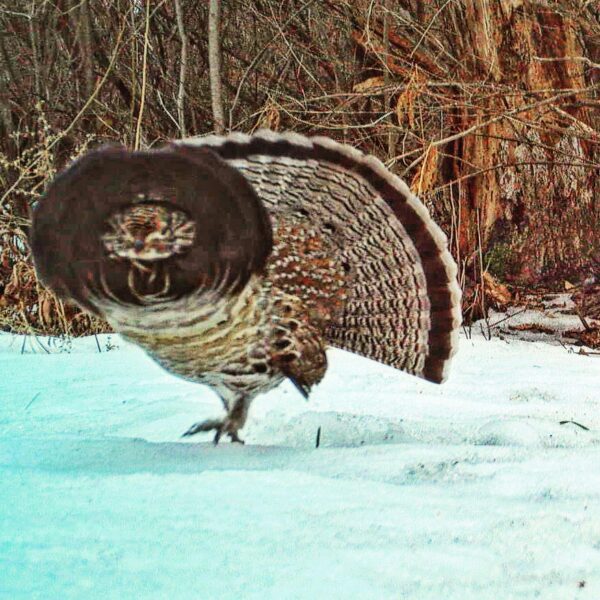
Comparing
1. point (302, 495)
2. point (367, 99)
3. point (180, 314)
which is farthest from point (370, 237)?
point (367, 99)

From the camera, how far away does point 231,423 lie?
116 inches

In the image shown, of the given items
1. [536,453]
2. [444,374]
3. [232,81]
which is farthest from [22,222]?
[536,453]

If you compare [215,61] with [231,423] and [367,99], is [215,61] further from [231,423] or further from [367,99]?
[231,423]

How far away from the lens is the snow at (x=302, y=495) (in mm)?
1645

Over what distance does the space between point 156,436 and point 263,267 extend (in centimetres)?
92

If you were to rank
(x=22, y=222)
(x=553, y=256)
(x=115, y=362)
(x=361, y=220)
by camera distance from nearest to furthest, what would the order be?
(x=361, y=220)
(x=115, y=362)
(x=22, y=222)
(x=553, y=256)

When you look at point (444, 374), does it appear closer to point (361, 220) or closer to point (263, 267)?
point (361, 220)

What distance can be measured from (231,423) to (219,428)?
0.04m

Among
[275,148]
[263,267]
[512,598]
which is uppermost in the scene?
[275,148]

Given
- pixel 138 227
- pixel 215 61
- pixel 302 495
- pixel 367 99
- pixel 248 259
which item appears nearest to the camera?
pixel 138 227

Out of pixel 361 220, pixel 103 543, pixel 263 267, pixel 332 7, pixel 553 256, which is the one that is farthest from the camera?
pixel 553 256

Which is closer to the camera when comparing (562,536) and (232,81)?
(562,536)

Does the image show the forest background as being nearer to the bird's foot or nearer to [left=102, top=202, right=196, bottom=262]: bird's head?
the bird's foot

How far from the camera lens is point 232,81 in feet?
26.7
